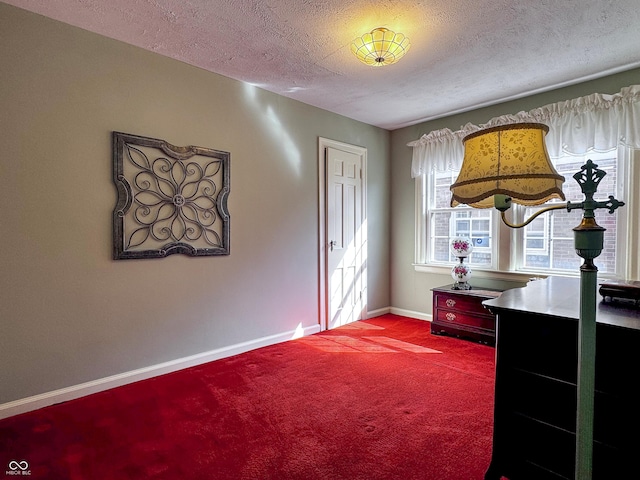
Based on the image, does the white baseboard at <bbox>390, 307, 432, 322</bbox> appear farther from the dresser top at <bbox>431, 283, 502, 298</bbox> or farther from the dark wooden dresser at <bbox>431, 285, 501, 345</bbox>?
the dresser top at <bbox>431, 283, 502, 298</bbox>

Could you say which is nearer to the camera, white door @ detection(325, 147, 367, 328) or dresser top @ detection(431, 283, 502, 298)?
dresser top @ detection(431, 283, 502, 298)

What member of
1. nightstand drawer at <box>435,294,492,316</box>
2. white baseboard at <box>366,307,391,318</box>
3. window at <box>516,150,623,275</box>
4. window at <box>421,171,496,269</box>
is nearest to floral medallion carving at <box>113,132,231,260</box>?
white baseboard at <box>366,307,391,318</box>

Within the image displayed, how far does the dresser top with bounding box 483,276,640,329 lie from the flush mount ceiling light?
1.81 meters

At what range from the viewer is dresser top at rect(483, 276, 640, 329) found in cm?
125

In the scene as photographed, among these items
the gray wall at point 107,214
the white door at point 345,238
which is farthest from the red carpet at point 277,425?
the white door at point 345,238

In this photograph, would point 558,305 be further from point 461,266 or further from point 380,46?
point 461,266

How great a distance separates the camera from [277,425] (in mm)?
2027

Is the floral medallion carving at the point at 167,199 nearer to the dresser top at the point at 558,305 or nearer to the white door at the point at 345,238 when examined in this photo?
the white door at the point at 345,238

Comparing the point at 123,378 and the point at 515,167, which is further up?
the point at 515,167

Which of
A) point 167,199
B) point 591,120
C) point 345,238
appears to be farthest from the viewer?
Result: point 345,238

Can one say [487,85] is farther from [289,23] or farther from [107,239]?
[107,239]

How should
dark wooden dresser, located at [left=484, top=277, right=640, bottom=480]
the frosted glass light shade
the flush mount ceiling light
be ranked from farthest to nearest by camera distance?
the flush mount ceiling light < dark wooden dresser, located at [left=484, top=277, right=640, bottom=480] < the frosted glass light shade

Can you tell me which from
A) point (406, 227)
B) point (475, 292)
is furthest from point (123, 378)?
point (406, 227)

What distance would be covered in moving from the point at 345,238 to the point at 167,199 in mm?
2105
